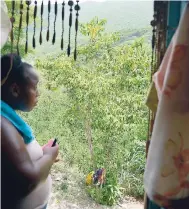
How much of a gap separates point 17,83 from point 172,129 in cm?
39

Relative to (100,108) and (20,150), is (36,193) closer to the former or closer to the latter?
(20,150)

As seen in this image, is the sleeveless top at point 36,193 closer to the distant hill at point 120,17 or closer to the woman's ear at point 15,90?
the woman's ear at point 15,90

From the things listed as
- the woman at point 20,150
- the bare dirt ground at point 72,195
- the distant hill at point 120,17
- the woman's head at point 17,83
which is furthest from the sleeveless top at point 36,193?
the bare dirt ground at point 72,195

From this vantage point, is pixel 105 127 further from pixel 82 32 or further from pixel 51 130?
pixel 82 32

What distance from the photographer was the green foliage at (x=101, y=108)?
276 centimetres

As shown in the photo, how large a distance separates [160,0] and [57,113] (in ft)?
7.93

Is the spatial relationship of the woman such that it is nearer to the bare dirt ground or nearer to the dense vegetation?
the dense vegetation

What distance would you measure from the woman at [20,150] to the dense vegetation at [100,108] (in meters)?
1.82

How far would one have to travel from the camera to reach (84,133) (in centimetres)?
312

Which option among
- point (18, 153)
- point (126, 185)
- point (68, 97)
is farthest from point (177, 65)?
point (126, 185)

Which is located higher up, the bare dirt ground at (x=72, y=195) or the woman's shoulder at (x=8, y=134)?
the woman's shoulder at (x=8, y=134)

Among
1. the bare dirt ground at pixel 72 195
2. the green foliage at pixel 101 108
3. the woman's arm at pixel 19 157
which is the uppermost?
the woman's arm at pixel 19 157

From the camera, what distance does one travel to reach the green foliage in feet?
9.04

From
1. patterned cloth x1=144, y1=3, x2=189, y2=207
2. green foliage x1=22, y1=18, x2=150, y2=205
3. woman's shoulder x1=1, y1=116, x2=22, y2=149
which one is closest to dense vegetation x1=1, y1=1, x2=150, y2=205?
green foliage x1=22, y1=18, x2=150, y2=205
